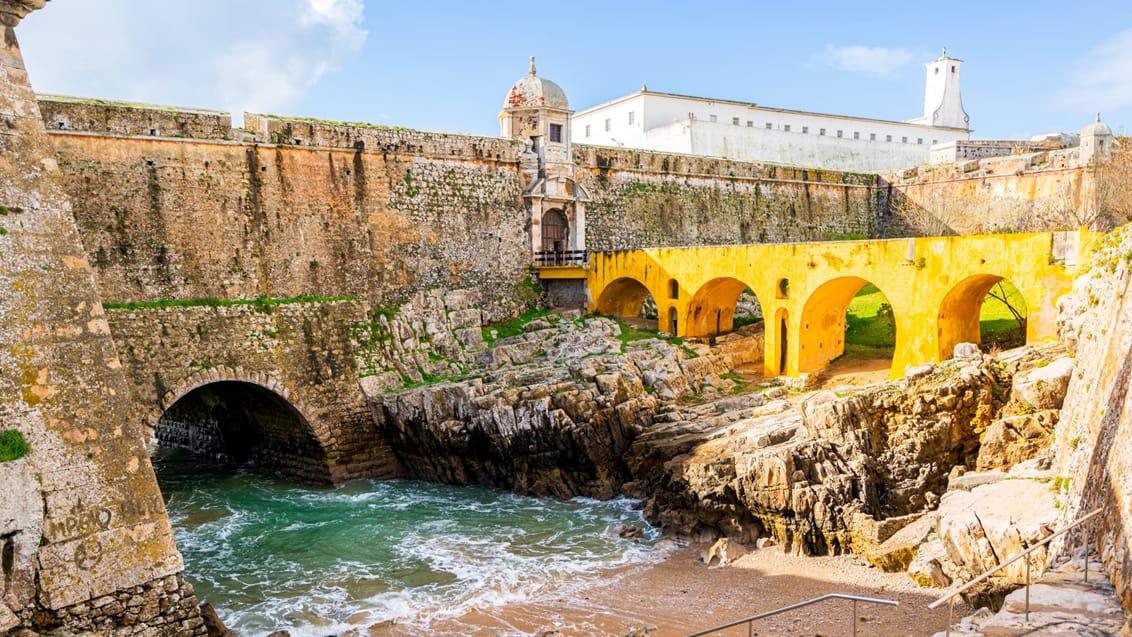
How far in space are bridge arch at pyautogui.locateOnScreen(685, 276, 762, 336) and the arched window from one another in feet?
19.7

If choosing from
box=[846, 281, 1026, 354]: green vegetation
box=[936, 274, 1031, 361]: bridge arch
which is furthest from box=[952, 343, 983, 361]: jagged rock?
box=[846, 281, 1026, 354]: green vegetation

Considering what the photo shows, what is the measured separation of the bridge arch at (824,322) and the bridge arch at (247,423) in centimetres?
1318

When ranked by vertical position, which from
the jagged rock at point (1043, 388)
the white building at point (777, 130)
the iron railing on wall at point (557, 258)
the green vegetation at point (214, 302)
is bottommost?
the jagged rock at point (1043, 388)

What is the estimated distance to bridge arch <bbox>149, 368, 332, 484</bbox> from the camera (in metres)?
20.3

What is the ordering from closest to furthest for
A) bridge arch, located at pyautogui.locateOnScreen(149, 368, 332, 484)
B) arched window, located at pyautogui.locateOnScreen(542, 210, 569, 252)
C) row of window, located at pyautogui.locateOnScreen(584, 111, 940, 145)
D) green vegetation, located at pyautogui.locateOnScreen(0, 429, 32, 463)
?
green vegetation, located at pyautogui.locateOnScreen(0, 429, 32, 463), bridge arch, located at pyautogui.locateOnScreen(149, 368, 332, 484), arched window, located at pyautogui.locateOnScreen(542, 210, 569, 252), row of window, located at pyautogui.locateOnScreen(584, 111, 940, 145)

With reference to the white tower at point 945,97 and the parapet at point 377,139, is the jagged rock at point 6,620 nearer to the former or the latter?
the parapet at point 377,139

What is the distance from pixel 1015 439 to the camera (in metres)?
14.2

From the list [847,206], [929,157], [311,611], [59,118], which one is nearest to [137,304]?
[59,118]

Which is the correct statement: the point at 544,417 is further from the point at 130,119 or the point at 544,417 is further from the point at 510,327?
the point at 130,119

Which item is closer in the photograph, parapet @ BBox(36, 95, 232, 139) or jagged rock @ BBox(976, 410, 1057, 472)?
jagged rock @ BBox(976, 410, 1057, 472)

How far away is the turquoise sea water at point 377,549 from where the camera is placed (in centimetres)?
1381

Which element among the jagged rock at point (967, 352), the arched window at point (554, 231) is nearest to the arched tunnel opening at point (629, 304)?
the arched window at point (554, 231)

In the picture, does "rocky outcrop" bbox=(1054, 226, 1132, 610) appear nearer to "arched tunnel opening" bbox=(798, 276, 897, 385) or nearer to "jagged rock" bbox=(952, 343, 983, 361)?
"jagged rock" bbox=(952, 343, 983, 361)

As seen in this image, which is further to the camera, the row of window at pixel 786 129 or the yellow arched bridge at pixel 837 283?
the row of window at pixel 786 129
